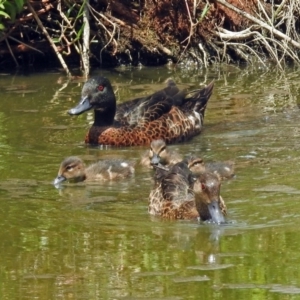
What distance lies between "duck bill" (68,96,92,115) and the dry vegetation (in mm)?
3021

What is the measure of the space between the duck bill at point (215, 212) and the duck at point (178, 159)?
3.34 feet

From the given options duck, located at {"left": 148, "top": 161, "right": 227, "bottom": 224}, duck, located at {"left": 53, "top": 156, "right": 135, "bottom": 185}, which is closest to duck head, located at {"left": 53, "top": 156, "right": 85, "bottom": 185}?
duck, located at {"left": 53, "top": 156, "right": 135, "bottom": 185}

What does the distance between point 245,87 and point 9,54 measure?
3.32 metres

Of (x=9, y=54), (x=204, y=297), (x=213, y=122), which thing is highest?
(x=9, y=54)

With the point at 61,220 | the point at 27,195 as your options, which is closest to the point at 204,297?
the point at 61,220

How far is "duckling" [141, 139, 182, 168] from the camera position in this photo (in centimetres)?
850

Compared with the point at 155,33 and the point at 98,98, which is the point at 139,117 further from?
the point at 155,33

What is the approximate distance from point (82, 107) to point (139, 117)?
1.75 feet

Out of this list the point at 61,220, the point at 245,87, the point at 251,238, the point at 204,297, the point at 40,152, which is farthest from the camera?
the point at 245,87

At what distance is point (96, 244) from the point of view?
6160mm

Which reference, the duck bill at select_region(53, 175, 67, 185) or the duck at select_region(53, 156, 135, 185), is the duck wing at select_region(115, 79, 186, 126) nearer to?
the duck at select_region(53, 156, 135, 185)

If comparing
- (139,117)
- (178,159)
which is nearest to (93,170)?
(178,159)

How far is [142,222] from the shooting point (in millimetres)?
6719

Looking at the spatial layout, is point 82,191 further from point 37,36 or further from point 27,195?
point 37,36
